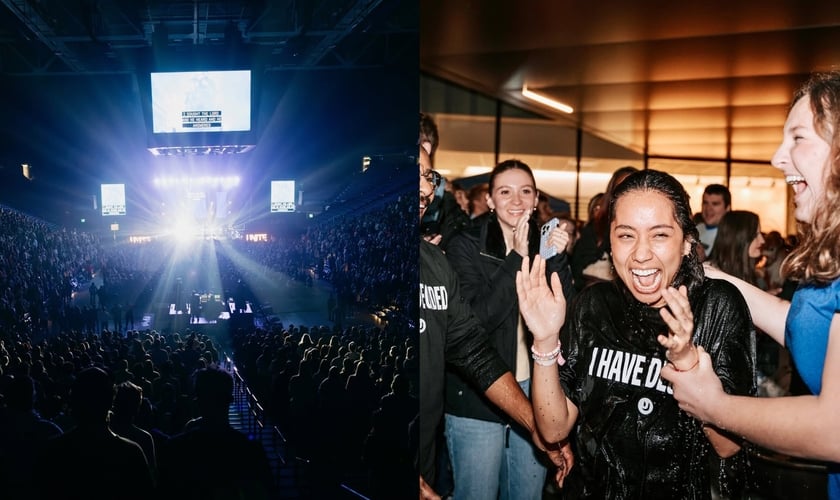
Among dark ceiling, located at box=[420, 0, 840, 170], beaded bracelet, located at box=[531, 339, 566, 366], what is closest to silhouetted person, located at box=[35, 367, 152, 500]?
beaded bracelet, located at box=[531, 339, 566, 366]

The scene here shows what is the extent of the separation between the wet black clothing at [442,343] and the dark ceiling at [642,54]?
13.7ft

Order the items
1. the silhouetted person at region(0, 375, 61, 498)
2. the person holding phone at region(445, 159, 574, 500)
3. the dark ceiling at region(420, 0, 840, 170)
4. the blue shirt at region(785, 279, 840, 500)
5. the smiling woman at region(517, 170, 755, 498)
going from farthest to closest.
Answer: the dark ceiling at region(420, 0, 840, 170)
the person holding phone at region(445, 159, 574, 500)
the smiling woman at region(517, 170, 755, 498)
the silhouetted person at region(0, 375, 61, 498)
the blue shirt at region(785, 279, 840, 500)

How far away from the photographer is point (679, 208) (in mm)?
1966

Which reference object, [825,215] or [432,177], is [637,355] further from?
[432,177]

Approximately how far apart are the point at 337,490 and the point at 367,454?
0.40 feet

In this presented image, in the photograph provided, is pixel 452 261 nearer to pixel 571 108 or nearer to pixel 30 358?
pixel 30 358

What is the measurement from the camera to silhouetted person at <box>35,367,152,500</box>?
1719mm

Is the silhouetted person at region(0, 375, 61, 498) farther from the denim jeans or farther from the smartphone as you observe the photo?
the denim jeans

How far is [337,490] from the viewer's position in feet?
6.00

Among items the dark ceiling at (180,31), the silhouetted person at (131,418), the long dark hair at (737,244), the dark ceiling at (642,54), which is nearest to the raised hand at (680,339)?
the dark ceiling at (180,31)

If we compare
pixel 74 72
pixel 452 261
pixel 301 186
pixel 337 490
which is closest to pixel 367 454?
pixel 337 490

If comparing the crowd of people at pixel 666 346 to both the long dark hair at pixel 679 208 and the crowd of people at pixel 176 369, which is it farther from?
the crowd of people at pixel 176 369

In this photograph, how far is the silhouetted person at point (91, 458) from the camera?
172 centimetres

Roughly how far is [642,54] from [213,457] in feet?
22.6
